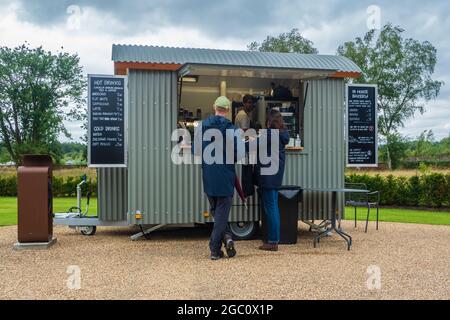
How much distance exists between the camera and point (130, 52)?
786 cm

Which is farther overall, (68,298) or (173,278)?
(173,278)

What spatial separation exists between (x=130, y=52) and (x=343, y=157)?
3451mm

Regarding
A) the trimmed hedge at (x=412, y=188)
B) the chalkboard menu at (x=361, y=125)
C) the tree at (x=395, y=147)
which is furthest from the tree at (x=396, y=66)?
the chalkboard menu at (x=361, y=125)

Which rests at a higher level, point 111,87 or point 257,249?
point 111,87

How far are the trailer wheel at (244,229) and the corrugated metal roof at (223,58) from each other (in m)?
2.25

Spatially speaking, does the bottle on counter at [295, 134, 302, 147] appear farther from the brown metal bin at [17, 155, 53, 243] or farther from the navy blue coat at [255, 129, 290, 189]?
the brown metal bin at [17, 155, 53, 243]

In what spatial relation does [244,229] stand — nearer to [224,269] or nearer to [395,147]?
[224,269]

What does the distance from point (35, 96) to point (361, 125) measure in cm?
3483

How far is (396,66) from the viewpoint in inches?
1267

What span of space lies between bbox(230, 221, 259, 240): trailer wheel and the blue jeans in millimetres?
1159

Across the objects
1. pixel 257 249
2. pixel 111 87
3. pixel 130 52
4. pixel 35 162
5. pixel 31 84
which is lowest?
pixel 257 249

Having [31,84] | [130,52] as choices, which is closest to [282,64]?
[130,52]

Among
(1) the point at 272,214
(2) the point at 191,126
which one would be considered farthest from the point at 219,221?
(2) the point at 191,126

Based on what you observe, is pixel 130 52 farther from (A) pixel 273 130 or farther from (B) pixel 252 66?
(A) pixel 273 130
